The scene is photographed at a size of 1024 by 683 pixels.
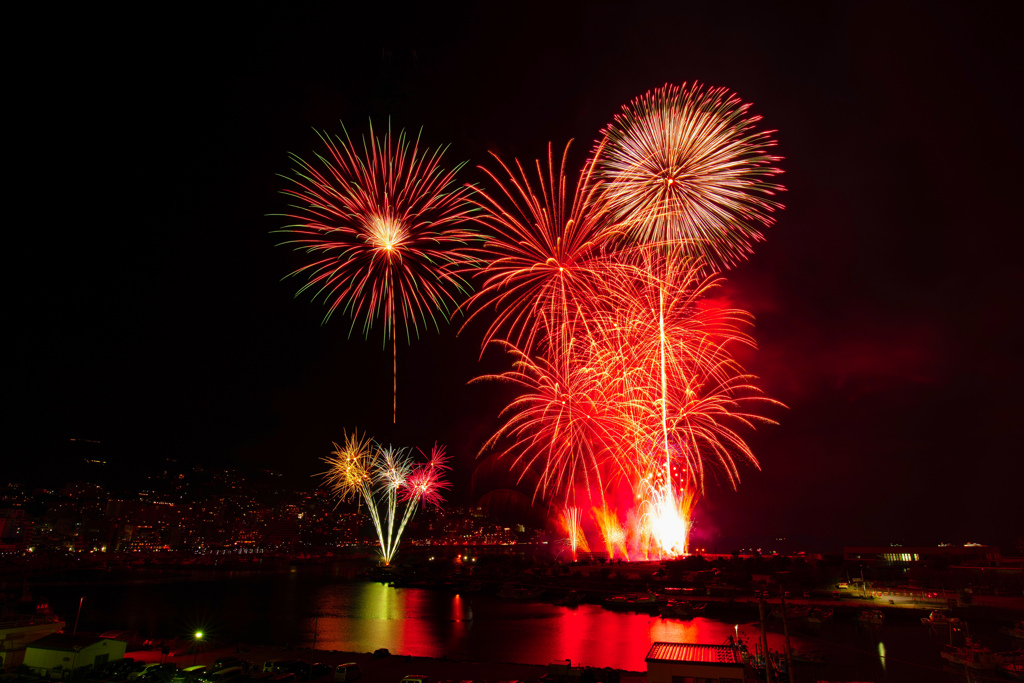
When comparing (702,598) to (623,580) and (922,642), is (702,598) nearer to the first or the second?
(623,580)

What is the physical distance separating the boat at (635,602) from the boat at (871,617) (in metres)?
11.0

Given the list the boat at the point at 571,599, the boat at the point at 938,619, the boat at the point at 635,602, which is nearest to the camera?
the boat at the point at 938,619

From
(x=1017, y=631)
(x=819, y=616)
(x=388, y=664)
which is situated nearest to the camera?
(x=388, y=664)

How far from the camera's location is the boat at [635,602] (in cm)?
→ 3578

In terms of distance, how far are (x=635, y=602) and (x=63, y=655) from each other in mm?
29989

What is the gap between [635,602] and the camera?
36.2 meters

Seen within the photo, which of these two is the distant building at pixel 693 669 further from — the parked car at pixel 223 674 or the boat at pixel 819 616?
the boat at pixel 819 616

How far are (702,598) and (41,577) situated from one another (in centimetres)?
6265

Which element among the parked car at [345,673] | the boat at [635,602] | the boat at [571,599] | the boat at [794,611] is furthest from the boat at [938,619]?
the parked car at [345,673]

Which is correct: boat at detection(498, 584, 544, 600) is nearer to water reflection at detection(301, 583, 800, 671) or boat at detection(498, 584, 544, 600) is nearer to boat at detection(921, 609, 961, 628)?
water reflection at detection(301, 583, 800, 671)

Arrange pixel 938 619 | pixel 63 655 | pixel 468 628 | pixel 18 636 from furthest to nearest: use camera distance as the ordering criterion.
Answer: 1. pixel 468 628
2. pixel 938 619
3. pixel 18 636
4. pixel 63 655

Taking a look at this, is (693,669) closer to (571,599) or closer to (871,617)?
(871,617)

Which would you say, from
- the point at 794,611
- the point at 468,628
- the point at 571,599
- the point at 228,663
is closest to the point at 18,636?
the point at 228,663

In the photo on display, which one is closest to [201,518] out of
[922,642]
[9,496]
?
[9,496]
